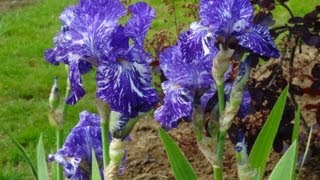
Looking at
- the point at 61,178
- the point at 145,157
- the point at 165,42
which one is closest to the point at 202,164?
the point at 145,157

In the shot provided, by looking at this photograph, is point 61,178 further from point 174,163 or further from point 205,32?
point 205,32

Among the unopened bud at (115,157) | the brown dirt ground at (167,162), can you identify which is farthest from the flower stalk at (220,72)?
the brown dirt ground at (167,162)

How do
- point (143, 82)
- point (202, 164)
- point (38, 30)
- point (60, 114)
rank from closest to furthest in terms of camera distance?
1. point (143, 82)
2. point (60, 114)
3. point (202, 164)
4. point (38, 30)

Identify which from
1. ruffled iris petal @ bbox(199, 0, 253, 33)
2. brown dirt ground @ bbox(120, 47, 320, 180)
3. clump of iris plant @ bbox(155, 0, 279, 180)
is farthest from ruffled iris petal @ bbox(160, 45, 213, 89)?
brown dirt ground @ bbox(120, 47, 320, 180)

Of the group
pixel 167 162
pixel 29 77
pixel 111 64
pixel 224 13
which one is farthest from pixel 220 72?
pixel 29 77

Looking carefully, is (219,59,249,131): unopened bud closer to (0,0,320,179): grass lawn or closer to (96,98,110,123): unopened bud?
(96,98,110,123): unopened bud

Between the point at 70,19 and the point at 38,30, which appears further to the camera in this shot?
the point at 38,30
